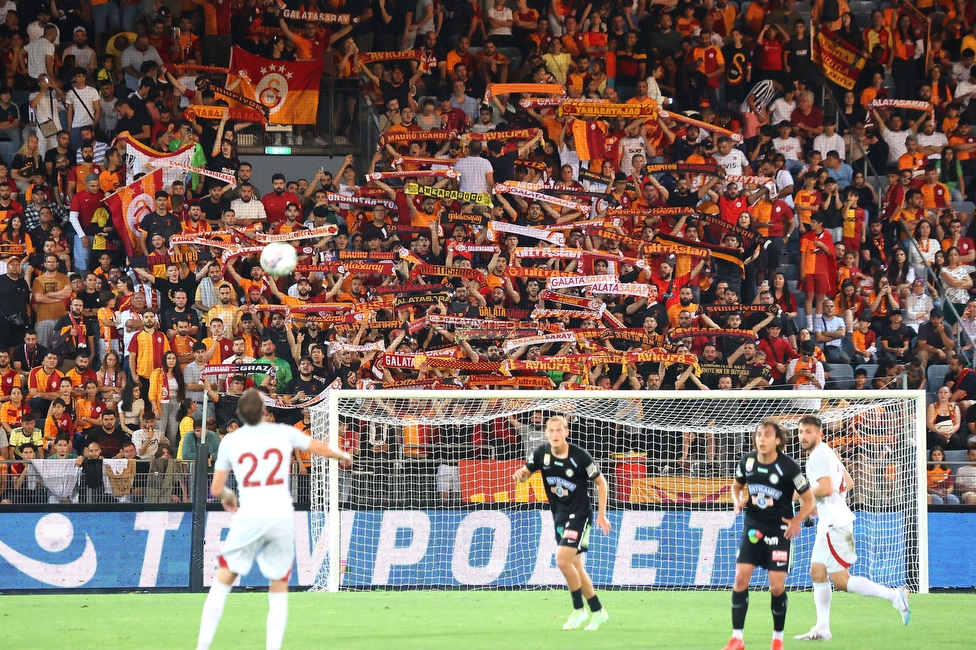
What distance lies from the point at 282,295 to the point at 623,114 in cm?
635

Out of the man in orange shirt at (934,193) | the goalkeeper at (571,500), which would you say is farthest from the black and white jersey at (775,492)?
the man in orange shirt at (934,193)

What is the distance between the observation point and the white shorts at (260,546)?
729 centimetres

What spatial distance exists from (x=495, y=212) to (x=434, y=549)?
20.2 ft

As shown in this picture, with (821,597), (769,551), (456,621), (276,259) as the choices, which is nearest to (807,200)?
(276,259)

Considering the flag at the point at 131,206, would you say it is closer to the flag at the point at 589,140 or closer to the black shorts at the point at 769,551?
the flag at the point at 589,140

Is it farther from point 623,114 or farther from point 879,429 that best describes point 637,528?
point 623,114

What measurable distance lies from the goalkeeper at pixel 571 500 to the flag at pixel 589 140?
393 inches

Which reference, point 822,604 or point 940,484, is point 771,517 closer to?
point 822,604

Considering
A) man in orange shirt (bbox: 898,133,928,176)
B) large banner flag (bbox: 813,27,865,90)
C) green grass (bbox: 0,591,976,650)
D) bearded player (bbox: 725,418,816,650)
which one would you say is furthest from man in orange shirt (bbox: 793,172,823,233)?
bearded player (bbox: 725,418,816,650)

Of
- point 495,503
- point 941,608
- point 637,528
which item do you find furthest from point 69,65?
point 941,608

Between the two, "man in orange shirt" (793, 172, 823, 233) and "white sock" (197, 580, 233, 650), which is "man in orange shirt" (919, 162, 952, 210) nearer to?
"man in orange shirt" (793, 172, 823, 233)

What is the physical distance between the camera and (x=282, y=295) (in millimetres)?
16906

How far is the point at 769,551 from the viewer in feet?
27.4

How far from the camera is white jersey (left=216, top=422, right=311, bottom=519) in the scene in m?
7.35
